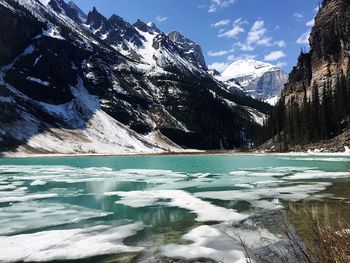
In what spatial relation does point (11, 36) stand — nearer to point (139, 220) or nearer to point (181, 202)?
point (181, 202)

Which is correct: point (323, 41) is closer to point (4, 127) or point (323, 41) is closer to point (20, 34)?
point (4, 127)

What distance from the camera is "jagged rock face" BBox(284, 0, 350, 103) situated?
121 metres

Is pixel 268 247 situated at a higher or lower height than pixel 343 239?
lower

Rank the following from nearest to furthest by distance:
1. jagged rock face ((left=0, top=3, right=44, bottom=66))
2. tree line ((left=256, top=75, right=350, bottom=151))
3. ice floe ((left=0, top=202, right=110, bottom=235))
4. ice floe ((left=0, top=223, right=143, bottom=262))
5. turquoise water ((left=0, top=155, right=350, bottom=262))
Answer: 1. ice floe ((left=0, top=223, right=143, bottom=262))
2. turquoise water ((left=0, top=155, right=350, bottom=262))
3. ice floe ((left=0, top=202, right=110, bottom=235))
4. tree line ((left=256, top=75, right=350, bottom=151))
5. jagged rock face ((left=0, top=3, right=44, bottom=66))

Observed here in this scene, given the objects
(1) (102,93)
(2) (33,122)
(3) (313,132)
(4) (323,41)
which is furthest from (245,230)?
(1) (102,93)

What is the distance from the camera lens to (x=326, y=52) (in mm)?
127375

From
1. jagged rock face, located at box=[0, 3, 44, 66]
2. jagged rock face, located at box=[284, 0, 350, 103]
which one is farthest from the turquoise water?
jagged rock face, located at box=[0, 3, 44, 66]

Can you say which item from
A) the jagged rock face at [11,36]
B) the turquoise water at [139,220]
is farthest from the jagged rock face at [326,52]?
the jagged rock face at [11,36]

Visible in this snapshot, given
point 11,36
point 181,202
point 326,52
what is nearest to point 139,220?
point 181,202

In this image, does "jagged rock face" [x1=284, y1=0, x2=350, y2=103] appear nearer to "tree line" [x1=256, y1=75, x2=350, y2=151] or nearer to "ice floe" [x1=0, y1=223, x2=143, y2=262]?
"tree line" [x1=256, y1=75, x2=350, y2=151]

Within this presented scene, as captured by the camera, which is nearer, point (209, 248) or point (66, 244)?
point (209, 248)

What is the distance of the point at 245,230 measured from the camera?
15.6 meters

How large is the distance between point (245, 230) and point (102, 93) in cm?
18790

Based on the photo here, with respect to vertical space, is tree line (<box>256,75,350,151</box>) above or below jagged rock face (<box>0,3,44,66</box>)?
below
